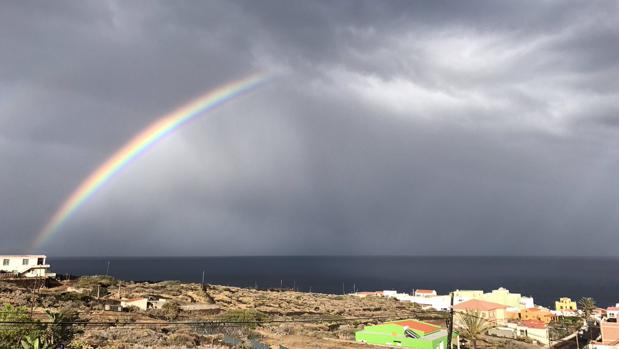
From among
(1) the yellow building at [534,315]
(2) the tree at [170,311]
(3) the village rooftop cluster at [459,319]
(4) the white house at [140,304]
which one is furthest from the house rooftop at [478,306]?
(4) the white house at [140,304]

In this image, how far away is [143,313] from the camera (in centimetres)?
5497

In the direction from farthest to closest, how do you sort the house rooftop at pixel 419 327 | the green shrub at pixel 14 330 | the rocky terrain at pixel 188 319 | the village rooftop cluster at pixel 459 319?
the house rooftop at pixel 419 327, the village rooftop cluster at pixel 459 319, the rocky terrain at pixel 188 319, the green shrub at pixel 14 330

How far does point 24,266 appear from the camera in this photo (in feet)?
294

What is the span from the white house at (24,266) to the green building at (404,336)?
7129 cm

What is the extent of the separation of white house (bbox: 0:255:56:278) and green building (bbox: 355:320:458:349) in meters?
71.3

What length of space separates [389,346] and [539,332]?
4417 centimetres

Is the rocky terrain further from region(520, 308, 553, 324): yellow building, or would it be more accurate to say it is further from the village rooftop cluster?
region(520, 308, 553, 324): yellow building

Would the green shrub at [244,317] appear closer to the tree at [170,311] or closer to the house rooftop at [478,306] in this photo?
the tree at [170,311]

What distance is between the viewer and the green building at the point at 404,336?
4303cm

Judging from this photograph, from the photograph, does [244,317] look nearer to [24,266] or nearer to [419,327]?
[419,327]

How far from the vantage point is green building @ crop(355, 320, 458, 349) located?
43.0 m

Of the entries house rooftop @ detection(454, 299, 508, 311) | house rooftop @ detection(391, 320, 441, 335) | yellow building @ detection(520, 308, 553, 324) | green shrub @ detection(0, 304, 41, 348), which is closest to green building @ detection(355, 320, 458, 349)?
house rooftop @ detection(391, 320, 441, 335)

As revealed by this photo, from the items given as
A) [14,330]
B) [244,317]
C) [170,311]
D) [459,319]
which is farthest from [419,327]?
[459,319]

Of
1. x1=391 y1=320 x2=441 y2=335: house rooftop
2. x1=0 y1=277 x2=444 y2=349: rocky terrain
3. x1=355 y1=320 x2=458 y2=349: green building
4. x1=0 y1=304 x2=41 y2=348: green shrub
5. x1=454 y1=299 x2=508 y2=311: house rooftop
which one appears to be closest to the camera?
x1=0 y1=304 x2=41 y2=348: green shrub
